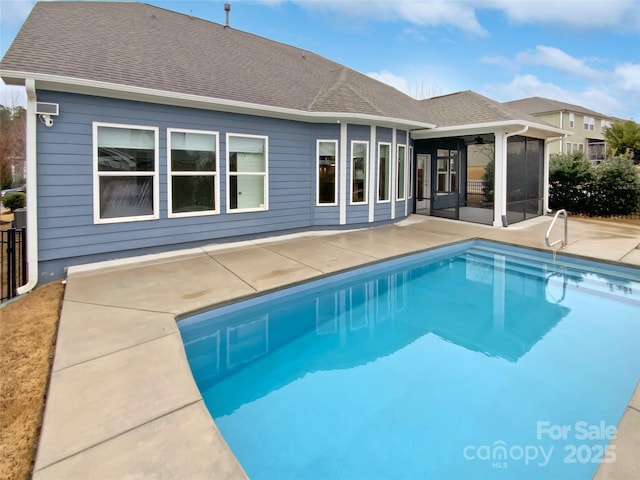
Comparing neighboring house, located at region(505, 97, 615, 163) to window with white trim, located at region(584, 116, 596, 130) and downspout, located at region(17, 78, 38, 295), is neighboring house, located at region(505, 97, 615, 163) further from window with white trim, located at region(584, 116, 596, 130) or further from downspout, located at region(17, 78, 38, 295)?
downspout, located at region(17, 78, 38, 295)

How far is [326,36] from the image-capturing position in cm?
1717

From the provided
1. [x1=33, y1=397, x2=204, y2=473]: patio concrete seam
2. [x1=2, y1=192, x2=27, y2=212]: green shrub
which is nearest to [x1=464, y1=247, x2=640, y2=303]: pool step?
[x1=33, y1=397, x2=204, y2=473]: patio concrete seam

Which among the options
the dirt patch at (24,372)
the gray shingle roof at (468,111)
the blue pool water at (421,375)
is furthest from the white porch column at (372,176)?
the dirt patch at (24,372)

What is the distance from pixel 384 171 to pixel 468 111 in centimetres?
336

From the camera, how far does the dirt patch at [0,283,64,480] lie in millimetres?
2221

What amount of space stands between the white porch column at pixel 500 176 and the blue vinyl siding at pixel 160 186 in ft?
12.3

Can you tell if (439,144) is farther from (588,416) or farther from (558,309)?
(588,416)

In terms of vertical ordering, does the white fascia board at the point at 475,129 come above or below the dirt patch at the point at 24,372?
above

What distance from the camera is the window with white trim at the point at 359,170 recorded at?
→ 9.72 metres

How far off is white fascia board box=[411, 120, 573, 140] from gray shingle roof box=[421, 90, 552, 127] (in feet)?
0.45

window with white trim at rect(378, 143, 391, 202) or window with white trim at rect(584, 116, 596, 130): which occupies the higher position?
window with white trim at rect(584, 116, 596, 130)

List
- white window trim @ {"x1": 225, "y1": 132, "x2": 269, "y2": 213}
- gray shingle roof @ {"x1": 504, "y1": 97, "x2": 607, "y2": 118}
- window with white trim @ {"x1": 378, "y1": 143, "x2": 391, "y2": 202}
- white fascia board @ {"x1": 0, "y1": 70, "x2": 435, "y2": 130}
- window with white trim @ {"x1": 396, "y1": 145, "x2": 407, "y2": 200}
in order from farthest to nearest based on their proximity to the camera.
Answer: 1. gray shingle roof @ {"x1": 504, "y1": 97, "x2": 607, "y2": 118}
2. window with white trim @ {"x1": 396, "y1": 145, "x2": 407, "y2": 200}
3. window with white trim @ {"x1": 378, "y1": 143, "x2": 391, "y2": 202}
4. white window trim @ {"x1": 225, "y1": 132, "x2": 269, "y2": 213}
5. white fascia board @ {"x1": 0, "y1": 70, "x2": 435, "y2": 130}

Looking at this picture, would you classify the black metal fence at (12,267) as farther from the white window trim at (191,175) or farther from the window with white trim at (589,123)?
the window with white trim at (589,123)

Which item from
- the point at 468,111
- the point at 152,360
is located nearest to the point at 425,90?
the point at 468,111
